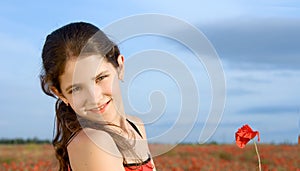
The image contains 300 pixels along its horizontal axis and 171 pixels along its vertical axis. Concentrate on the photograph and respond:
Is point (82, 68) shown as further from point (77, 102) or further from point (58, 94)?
point (58, 94)

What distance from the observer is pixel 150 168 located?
252 cm

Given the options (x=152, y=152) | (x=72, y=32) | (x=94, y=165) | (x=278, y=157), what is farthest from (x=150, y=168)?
(x=278, y=157)

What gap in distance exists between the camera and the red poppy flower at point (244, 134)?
7.25 feet

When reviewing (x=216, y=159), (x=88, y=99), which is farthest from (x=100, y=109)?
(x=216, y=159)

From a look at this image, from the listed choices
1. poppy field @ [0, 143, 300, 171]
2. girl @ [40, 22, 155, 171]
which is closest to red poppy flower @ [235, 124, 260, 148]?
girl @ [40, 22, 155, 171]

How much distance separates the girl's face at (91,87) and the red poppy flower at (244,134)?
46 centimetres

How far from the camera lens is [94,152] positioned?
210cm

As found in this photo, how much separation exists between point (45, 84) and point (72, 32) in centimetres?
24

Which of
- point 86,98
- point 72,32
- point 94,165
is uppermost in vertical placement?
point 72,32

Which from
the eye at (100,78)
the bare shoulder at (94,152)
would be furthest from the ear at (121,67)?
the bare shoulder at (94,152)

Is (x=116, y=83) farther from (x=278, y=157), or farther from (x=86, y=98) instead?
(x=278, y=157)

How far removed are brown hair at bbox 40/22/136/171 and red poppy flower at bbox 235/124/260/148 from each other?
401mm

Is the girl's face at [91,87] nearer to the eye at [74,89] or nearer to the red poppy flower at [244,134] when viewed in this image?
the eye at [74,89]

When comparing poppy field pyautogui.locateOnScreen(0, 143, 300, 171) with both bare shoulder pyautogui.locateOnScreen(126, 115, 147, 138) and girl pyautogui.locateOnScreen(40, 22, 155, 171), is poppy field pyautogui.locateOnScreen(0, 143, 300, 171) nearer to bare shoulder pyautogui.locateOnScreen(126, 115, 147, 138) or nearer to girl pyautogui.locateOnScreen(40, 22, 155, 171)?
bare shoulder pyautogui.locateOnScreen(126, 115, 147, 138)
